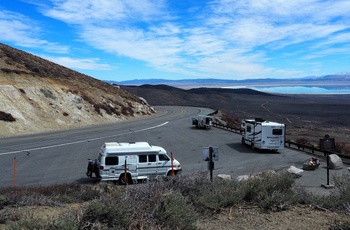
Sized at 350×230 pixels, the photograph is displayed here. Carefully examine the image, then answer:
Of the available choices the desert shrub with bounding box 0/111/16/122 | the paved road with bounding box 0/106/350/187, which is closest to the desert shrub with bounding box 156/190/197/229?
the paved road with bounding box 0/106/350/187

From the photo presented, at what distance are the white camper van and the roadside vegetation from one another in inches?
271

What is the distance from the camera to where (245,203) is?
30.9 ft

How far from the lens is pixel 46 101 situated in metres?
53.7

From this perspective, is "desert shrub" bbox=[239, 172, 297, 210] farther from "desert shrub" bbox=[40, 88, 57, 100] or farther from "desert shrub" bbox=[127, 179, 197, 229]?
"desert shrub" bbox=[40, 88, 57, 100]

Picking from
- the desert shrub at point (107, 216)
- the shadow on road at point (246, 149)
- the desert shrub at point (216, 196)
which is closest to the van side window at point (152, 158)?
the desert shrub at point (216, 196)

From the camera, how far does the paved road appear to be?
68.7 ft

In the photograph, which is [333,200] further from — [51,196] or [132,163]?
[132,163]

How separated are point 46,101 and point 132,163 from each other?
3835cm

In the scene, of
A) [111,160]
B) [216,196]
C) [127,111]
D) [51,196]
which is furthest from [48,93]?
[216,196]

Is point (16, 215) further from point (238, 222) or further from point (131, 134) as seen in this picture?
point (131, 134)

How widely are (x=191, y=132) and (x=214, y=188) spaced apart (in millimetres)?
34647

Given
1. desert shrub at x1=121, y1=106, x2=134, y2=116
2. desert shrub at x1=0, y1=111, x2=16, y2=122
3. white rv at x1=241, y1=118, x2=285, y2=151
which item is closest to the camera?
white rv at x1=241, y1=118, x2=285, y2=151

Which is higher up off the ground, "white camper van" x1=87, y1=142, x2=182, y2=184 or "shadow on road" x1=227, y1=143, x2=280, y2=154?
"white camper van" x1=87, y1=142, x2=182, y2=184

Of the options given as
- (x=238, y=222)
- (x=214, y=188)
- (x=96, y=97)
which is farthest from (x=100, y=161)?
(x=96, y=97)
